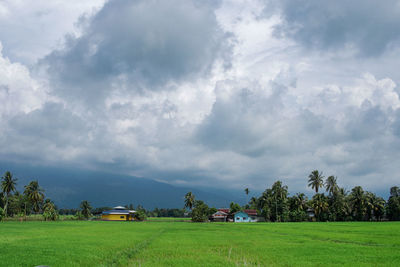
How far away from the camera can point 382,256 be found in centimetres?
2019

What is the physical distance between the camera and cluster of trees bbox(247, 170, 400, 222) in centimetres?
8494

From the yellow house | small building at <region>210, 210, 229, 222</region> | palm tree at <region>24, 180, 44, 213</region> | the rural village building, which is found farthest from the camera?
small building at <region>210, 210, 229, 222</region>

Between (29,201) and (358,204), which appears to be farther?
(29,201)

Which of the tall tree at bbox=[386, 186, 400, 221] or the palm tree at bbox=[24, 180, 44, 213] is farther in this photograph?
the palm tree at bbox=[24, 180, 44, 213]

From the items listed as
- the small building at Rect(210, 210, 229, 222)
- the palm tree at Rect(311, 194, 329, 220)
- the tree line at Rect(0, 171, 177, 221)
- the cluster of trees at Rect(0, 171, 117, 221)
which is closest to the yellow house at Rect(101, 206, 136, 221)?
the tree line at Rect(0, 171, 177, 221)

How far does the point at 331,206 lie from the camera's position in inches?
3450

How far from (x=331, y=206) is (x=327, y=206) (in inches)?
58.2

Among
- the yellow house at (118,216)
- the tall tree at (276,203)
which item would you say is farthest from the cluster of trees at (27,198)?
the tall tree at (276,203)

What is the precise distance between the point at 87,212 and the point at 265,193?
58.9 metres

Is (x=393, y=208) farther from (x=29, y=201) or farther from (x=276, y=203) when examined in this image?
(x=29, y=201)

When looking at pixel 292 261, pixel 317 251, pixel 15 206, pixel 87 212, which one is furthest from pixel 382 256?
pixel 15 206

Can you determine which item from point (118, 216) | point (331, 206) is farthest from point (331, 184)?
point (118, 216)

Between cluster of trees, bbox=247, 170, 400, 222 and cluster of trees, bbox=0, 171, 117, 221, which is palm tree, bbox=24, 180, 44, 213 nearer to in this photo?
cluster of trees, bbox=0, 171, 117, 221

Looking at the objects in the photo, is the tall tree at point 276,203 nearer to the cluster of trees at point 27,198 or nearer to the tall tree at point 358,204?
the tall tree at point 358,204
